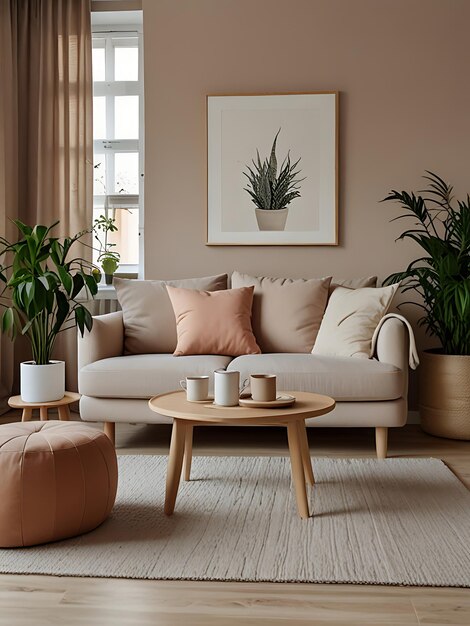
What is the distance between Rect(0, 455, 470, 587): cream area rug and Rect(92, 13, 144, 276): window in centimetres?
222

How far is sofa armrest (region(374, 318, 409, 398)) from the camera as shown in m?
3.84

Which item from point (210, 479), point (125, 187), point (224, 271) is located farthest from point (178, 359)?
point (125, 187)

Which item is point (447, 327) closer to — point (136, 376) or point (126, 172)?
point (136, 376)

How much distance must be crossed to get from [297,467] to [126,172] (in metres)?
3.17

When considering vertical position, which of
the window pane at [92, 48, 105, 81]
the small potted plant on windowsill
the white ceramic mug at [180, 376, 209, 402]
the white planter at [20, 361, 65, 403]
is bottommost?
the white planter at [20, 361, 65, 403]

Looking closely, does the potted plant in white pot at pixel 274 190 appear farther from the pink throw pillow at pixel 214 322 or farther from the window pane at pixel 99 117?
the window pane at pixel 99 117

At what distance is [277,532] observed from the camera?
8.84 feet

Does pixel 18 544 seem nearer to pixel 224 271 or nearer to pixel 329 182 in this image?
pixel 224 271

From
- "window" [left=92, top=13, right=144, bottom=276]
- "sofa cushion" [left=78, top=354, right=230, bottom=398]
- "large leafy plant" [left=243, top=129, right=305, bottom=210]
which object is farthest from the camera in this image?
"window" [left=92, top=13, right=144, bottom=276]

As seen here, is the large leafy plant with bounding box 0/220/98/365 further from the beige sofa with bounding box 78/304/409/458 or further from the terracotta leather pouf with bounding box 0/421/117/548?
the terracotta leather pouf with bounding box 0/421/117/548

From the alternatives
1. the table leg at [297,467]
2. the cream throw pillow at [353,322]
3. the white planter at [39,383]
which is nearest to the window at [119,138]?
the white planter at [39,383]

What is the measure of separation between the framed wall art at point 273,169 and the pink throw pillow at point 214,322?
0.69 m

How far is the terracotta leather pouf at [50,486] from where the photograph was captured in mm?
2486

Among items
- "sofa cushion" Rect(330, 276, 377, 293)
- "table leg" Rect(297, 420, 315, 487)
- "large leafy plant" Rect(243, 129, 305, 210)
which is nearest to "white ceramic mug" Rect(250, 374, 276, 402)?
"table leg" Rect(297, 420, 315, 487)
